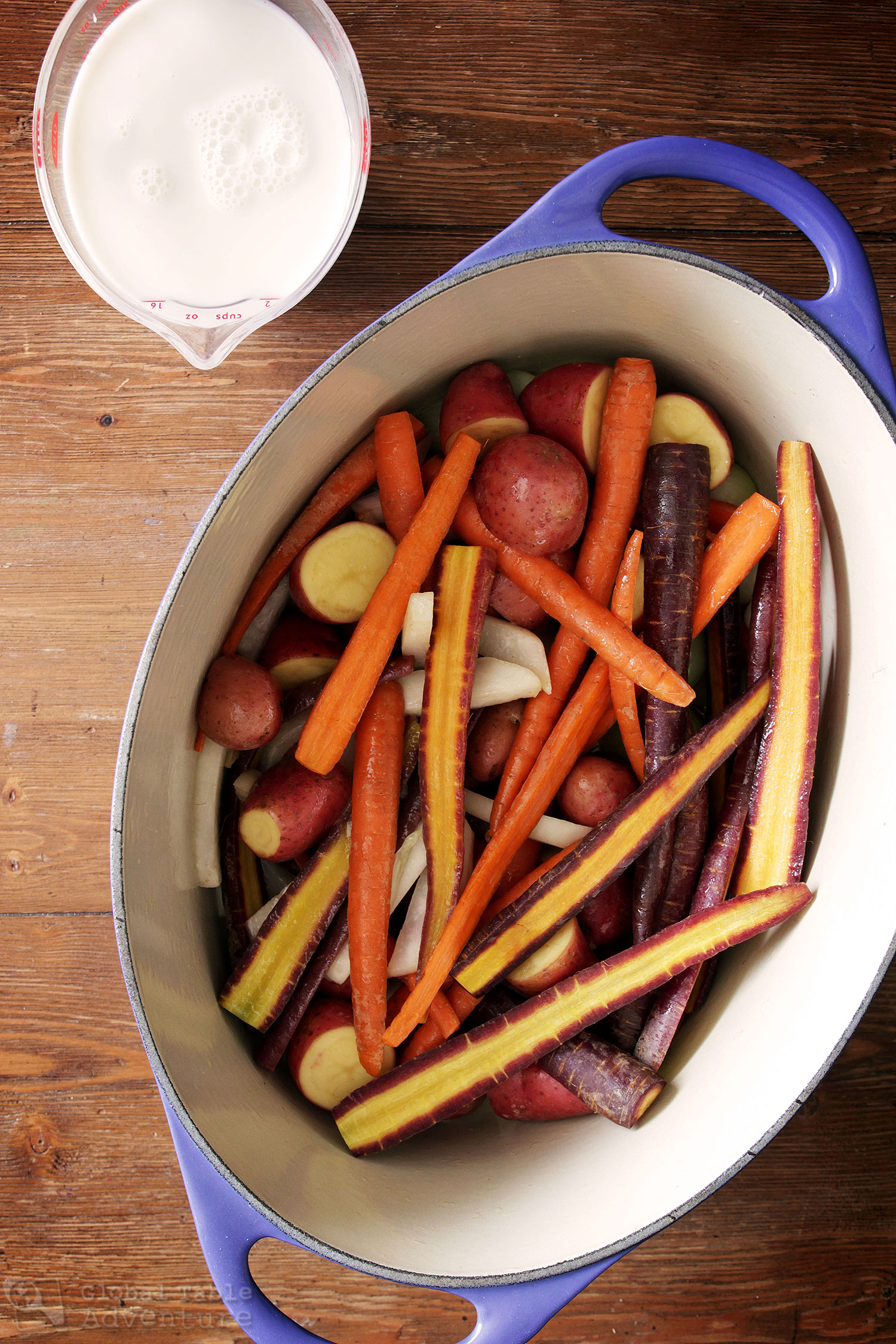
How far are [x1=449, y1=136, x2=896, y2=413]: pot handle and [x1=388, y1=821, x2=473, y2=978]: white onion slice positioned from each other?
0.50m

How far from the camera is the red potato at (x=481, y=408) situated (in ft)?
2.53

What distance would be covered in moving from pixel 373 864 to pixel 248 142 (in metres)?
0.65

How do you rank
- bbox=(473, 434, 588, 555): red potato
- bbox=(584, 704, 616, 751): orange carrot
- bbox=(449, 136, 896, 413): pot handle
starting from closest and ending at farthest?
bbox=(449, 136, 896, 413): pot handle < bbox=(473, 434, 588, 555): red potato < bbox=(584, 704, 616, 751): orange carrot

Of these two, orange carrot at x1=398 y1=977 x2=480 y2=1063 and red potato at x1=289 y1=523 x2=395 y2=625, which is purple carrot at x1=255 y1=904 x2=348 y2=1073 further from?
red potato at x1=289 y1=523 x2=395 y2=625

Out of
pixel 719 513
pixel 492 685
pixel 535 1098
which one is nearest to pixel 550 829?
pixel 492 685

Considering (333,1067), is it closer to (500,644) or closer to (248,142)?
(500,644)

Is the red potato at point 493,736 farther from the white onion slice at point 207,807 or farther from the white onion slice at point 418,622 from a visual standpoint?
the white onion slice at point 207,807

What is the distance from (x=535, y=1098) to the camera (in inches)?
31.6

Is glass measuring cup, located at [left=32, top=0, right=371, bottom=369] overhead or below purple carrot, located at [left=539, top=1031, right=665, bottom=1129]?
overhead

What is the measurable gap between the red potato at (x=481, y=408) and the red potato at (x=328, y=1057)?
0.54 metres

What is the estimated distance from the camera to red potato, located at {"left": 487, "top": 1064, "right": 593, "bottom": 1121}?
79cm

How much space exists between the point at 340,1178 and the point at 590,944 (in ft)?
1.01

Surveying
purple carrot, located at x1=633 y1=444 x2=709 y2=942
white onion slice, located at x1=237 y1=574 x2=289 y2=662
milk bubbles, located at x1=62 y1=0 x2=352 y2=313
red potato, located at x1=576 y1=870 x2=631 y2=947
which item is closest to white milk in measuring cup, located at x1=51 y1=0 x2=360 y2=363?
milk bubbles, located at x1=62 y1=0 x2=352 y2=313

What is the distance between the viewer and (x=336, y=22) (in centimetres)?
76
